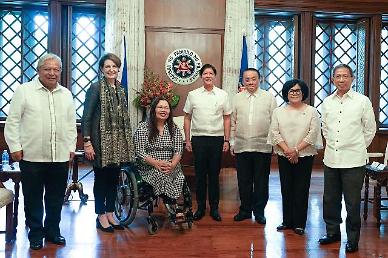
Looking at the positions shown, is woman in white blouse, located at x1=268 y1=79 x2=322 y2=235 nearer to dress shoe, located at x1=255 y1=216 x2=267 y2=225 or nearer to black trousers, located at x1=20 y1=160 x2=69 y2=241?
dress shoe, located at x1=255 y1=216 x2=267 y2=225

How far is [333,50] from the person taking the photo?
6727 mm

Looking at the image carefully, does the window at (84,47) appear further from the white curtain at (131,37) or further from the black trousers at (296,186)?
the black trousers at (296,186)

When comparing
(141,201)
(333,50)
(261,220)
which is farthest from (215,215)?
(333,50)

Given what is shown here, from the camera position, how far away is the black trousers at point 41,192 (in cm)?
257

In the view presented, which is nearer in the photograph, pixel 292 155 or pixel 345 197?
pixel 345 197

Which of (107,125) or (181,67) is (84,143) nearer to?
(107,125)

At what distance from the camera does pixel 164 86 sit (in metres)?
5.34

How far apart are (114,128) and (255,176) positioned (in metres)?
1.12

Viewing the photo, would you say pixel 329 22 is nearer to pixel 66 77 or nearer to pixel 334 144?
pixel 66 77

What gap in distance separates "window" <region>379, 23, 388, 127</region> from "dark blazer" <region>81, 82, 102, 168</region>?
5.33m

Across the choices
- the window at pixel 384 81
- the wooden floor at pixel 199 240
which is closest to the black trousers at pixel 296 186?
the wooden floor at pixel 199 240

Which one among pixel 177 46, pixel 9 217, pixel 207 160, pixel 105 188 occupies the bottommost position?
pixel 9 217

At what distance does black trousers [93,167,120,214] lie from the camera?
2961 millimetres

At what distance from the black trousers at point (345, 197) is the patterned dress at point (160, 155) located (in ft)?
3.30
